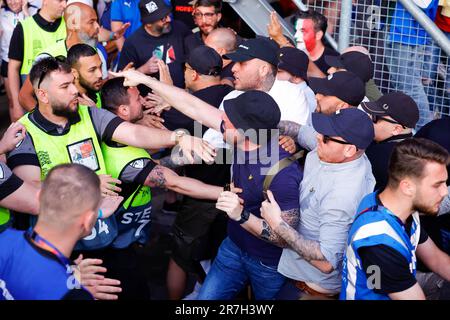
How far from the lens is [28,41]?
7.09 metres

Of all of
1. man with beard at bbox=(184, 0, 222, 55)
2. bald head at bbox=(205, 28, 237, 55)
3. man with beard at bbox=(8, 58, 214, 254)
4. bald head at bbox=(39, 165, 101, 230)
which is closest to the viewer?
bald head at bbox=(39, 165, 101, 230)

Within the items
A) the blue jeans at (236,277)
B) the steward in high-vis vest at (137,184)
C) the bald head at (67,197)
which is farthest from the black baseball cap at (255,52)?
the bald head at (67,197)

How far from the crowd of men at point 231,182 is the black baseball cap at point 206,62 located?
1 centimetres

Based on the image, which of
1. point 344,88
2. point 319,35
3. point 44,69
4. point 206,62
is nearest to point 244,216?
point 344,88

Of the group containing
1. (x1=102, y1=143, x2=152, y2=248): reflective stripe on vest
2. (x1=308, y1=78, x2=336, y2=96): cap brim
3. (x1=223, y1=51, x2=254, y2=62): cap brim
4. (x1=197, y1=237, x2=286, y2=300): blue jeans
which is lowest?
(x1=197, y1=237, x2=286, y2=300): blue jeans

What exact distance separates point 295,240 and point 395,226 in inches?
26.9

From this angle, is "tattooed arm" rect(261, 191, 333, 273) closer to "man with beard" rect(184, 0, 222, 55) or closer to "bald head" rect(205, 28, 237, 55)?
"bald head" rect(205, 28, 237, 55)

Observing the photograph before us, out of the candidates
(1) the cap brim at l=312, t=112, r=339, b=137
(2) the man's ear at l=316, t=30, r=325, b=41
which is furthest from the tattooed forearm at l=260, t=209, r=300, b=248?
(2) the man's ear at l=316, t=30, r=325, b=41

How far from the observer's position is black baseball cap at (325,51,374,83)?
19.4 ft

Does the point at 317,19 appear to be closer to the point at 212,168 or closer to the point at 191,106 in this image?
the point at 212,168

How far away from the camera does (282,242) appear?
4309 millimetres

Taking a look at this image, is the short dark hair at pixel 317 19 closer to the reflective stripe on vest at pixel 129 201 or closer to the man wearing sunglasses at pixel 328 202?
the reflective stripe on vest at pixel 129 201

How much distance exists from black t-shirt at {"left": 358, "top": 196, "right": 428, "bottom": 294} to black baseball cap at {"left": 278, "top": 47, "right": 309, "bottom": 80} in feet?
8.73
